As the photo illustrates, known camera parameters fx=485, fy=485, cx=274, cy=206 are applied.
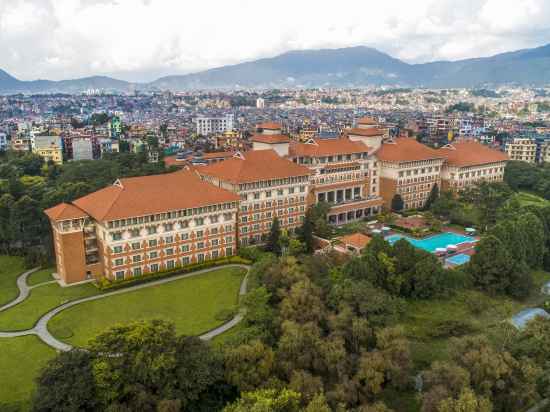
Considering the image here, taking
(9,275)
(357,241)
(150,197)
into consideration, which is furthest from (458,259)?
(9,275)

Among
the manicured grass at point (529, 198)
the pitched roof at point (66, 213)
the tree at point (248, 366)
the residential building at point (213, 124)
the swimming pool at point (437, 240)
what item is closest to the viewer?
the tree at point (248, 366)

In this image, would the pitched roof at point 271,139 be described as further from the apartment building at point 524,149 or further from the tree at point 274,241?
the apartment building at point 524,149

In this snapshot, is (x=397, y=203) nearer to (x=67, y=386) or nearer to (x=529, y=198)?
(x=529, y=198)

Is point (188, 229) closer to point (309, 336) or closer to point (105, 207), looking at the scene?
point (105, 207)

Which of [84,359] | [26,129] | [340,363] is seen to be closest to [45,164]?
[26,129]

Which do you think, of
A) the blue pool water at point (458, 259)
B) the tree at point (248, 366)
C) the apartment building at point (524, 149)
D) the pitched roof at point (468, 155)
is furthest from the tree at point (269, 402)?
the apartment building at point (524, 149)

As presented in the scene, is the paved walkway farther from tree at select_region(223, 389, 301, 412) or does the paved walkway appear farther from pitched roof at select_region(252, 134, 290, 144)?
pitched roof at select_region(252, 134, 290, 144)
